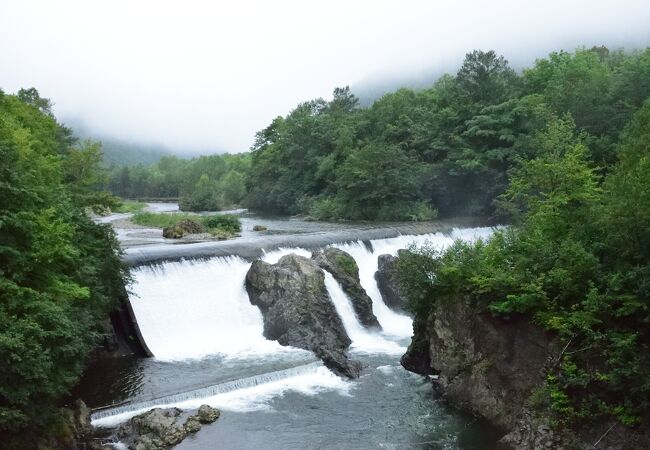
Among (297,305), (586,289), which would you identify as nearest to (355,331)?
(297,305)

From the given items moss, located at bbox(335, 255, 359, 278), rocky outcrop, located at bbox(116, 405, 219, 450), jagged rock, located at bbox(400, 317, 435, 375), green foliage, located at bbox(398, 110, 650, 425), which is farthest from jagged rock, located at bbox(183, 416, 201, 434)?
moss, located at bbox(335, 255, 359, 278)

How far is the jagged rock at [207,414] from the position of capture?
41.3 ft

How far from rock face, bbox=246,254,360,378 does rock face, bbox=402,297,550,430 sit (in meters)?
3.42

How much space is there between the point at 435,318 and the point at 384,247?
13.0m

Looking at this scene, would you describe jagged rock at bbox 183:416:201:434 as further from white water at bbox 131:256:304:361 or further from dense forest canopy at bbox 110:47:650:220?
dense forest canopy at bbox 110:47:650:220

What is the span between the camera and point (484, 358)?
43.9 ft

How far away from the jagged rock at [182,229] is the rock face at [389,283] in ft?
45.7

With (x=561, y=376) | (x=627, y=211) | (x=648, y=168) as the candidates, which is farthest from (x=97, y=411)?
(x=648, y=168)

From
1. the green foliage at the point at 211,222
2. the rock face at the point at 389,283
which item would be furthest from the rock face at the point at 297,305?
the green foliage at the point at 211,222

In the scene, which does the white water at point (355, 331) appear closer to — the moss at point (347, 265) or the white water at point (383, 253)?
the moss at point (347, 265)

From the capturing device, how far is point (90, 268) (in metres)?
13.3

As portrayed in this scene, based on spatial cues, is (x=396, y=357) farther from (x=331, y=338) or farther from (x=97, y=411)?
(x=97, y=411)

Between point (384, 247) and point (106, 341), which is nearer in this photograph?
point (106, 341)

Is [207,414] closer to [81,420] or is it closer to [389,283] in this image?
[81,420]
